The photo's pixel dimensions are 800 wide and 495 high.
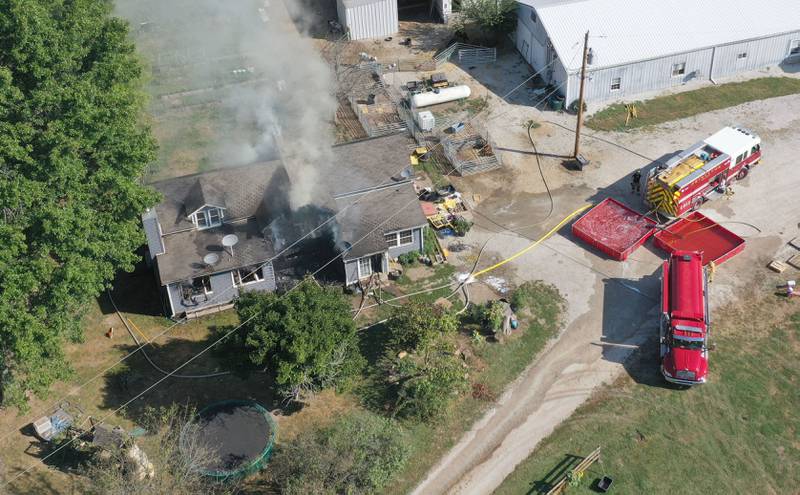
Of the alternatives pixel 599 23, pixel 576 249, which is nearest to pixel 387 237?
pixel 576 249

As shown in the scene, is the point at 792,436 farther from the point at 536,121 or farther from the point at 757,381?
the point at 536,121

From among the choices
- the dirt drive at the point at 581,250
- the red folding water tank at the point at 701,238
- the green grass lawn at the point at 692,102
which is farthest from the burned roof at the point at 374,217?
the green grass lawn at the point at 692,102

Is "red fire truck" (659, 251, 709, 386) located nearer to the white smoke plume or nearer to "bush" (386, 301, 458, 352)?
"bush" (386, 301, 458, 352)

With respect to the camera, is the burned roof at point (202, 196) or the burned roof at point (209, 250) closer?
the burned roof at point (209, 250)

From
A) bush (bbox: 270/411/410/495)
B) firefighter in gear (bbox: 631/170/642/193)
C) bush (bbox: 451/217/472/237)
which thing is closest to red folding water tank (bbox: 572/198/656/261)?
firefighter in gear (bbox: 631/170/642/193)

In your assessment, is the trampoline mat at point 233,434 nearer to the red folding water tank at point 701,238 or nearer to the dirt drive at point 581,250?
the dirt drive at point 581,250

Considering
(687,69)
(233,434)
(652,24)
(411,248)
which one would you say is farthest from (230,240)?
(687,69)
